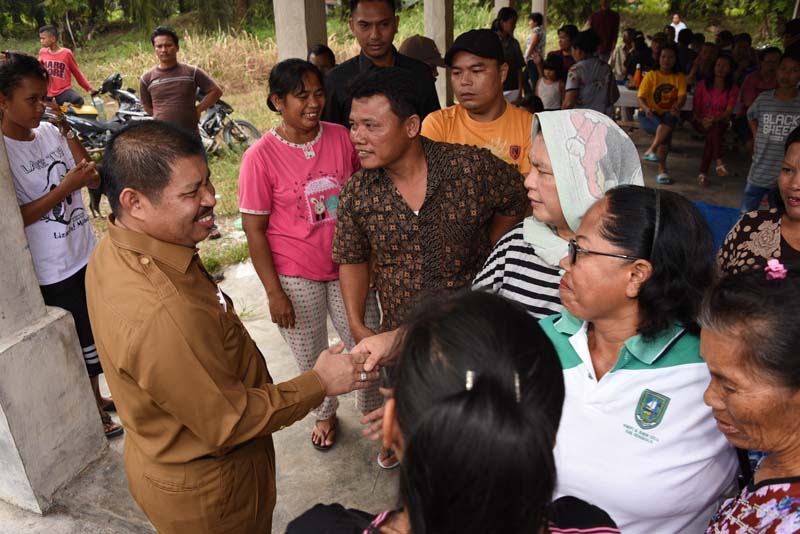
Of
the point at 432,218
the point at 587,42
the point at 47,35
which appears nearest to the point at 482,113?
the point at 432,218

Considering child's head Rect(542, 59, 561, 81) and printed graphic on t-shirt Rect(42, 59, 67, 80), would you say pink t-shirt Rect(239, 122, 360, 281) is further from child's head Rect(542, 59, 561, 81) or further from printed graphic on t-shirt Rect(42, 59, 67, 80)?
printed graphic on t-shirt Rect(42, 59, 67, 80)

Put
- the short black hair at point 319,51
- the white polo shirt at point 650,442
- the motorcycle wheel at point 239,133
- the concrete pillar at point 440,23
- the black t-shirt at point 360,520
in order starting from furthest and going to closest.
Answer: the motorcycle wheel at point 239,133 < the concrete pillar at point 440,23 < the short black hair at point 319,51 < the white polo shirt at point 650,442 < the black t-shirt at point 360,520

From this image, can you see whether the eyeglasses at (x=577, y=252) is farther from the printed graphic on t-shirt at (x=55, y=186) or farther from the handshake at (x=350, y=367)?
the printed graphic on t-shirt at (x=55, y=186)

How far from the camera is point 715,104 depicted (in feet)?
23.6

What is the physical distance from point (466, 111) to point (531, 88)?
858 cm

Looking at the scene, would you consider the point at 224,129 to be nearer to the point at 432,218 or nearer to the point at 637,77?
the point at 637,77

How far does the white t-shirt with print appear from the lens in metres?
2.67

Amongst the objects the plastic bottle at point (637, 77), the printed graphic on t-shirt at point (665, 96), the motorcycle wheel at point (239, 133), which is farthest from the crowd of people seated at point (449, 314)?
the plastic bottle at point (637, 77)

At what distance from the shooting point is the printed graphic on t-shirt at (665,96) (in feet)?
24.3

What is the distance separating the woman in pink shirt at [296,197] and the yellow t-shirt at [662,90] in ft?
19.5

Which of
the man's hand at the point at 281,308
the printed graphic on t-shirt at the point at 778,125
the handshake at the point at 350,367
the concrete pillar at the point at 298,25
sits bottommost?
the man's hand at the point at 281,308

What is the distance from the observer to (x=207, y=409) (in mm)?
1531

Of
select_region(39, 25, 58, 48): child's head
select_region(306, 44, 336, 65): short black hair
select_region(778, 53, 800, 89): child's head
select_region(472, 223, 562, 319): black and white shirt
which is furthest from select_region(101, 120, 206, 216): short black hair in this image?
select_region(39, 25, 58, 48): child's head

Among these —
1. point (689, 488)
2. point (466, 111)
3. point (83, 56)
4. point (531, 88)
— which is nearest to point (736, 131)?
point (531, 88)
